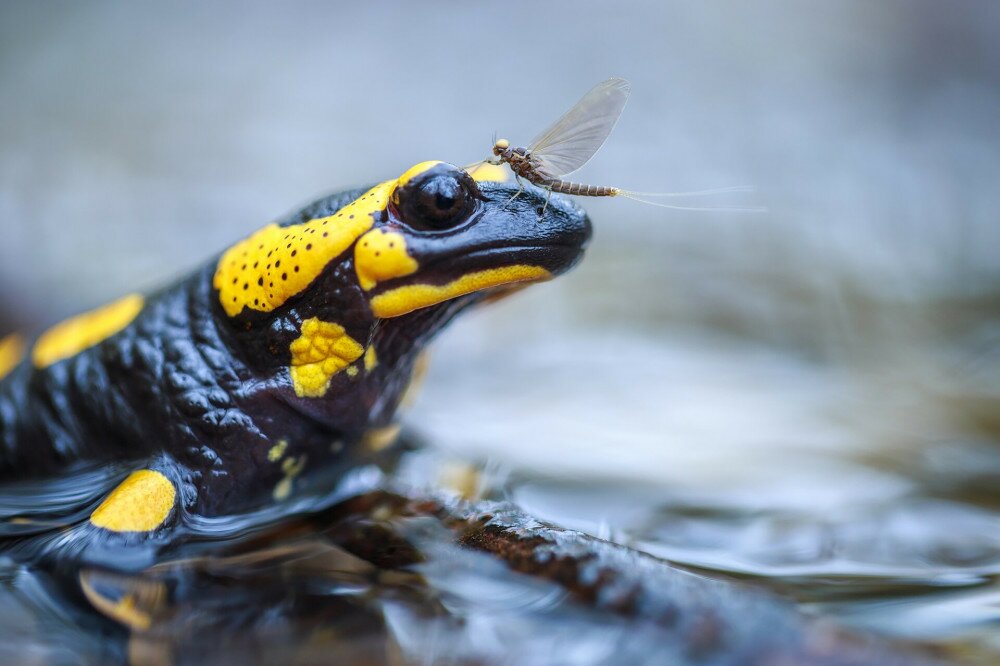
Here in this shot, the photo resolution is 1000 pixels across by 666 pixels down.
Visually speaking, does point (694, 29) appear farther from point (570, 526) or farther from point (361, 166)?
point (570, 526)

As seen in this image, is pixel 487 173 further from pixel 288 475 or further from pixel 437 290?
pixel 288 475

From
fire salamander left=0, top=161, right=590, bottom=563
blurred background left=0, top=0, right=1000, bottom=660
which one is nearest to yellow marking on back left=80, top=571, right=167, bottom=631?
fire salamander left=0, top=161, right=590, bottom=563

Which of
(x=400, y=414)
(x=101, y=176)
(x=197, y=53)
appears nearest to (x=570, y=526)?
(x=400, y=414)

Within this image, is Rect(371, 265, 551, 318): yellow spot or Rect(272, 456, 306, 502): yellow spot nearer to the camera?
Rect(371, 265, 551, 318): yellow spot

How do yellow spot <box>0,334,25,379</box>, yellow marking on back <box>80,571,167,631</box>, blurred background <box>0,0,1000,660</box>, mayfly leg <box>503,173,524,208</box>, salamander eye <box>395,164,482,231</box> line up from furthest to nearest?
yellow spot <box>0,334,25,379</box>
blurred background <box>0,0,1000,660</box>
mayfly leg <box>503,173,524,208</box>
salamander eye <box>395,164,482,231</box>
yellow marking on back <box>80,571,167,631</box>

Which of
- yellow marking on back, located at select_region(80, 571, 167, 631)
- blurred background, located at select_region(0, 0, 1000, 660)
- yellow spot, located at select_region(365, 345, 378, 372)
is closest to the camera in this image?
yellow marking on back, located at select_region(80, 571, 167, 631)

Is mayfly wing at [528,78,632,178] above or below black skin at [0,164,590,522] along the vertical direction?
above

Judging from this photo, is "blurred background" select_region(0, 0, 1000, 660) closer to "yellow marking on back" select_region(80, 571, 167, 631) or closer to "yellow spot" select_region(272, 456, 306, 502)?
"yellow spot" select_region(272, 456, 306, 502)

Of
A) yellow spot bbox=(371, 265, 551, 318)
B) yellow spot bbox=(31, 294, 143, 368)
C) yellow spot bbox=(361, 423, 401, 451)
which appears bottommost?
yellow spot bbox=(361, 423, 401, 451)
